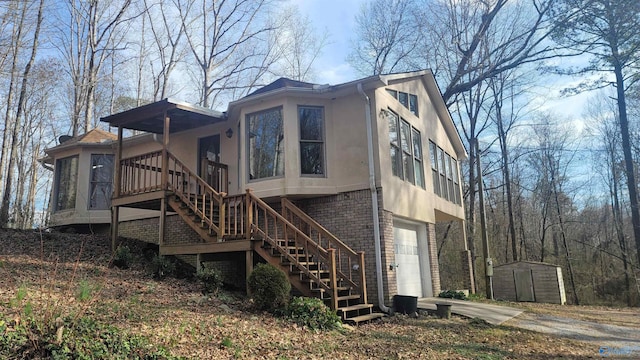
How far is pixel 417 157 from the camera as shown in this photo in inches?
508

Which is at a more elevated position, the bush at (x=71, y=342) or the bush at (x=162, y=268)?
the bush at (x=162, y=268)

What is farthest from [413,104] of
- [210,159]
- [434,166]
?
[210,159]

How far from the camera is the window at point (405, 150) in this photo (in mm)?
11109

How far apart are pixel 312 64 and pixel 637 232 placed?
19130mm

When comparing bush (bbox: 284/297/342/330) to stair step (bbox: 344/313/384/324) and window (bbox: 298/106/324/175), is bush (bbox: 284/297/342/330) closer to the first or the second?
stair step (bbox: 344/313/384/324)

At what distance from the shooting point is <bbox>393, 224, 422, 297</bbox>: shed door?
37.5 ft

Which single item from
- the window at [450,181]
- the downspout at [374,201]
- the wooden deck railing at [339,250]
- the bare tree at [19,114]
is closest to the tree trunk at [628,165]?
the window at [450,181]

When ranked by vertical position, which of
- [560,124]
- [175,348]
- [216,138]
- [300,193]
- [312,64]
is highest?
[312,64]

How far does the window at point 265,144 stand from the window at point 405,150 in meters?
2.84

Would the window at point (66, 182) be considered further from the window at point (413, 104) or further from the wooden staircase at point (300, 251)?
the window at point (413, 104)

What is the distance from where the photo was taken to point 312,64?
2686 centimetres

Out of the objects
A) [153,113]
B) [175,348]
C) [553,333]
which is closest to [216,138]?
[153,113]

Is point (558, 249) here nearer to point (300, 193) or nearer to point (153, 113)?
point (300, 193)

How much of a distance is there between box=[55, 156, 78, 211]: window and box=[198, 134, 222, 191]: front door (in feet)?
15.6
